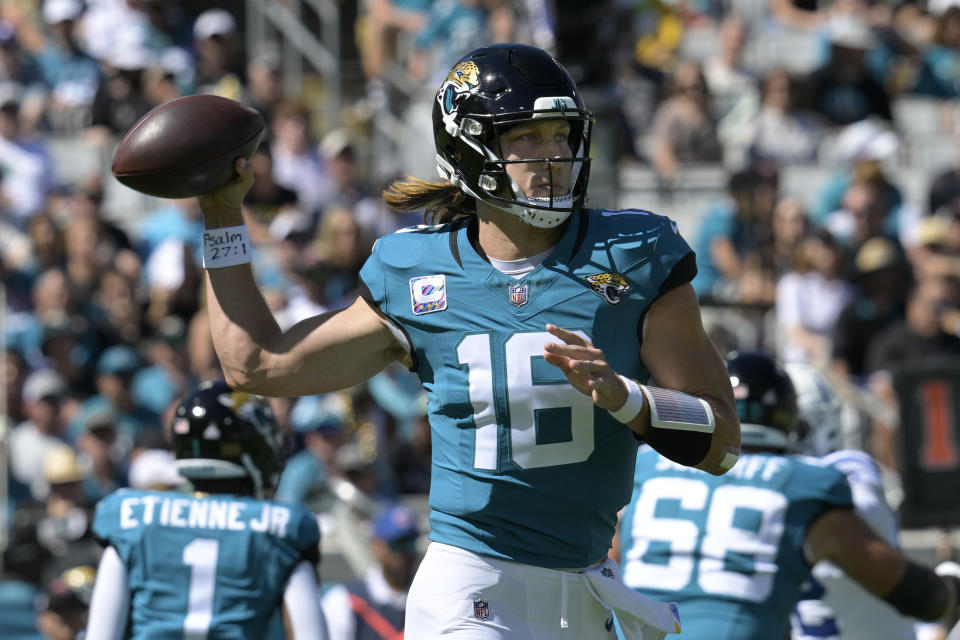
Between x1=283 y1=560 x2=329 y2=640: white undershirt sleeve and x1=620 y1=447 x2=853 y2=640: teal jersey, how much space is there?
3.12 feet

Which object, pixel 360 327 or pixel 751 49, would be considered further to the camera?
pixel 751 49

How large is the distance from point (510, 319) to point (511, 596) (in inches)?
24.2

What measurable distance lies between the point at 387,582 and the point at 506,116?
164 inches

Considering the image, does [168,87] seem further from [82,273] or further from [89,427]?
[89,427]

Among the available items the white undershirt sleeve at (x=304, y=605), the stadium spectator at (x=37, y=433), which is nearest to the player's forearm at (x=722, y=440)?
the white undershirt sleeve at (x=304, y=605)

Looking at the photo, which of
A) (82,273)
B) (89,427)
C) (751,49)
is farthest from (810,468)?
(751,49)

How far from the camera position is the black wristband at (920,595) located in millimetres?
4688

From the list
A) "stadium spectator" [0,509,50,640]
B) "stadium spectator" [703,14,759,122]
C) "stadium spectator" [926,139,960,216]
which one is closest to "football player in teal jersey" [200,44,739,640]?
"stadium spectator" [0,509,50,640]

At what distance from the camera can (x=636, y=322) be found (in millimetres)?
3518

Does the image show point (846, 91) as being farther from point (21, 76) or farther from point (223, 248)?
point (223, 248)

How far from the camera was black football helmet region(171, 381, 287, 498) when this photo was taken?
479 cm

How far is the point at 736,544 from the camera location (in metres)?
4.60

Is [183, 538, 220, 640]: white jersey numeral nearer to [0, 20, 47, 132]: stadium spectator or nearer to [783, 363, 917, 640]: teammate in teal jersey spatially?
[783, 363, 917, 640]: teammate in teal jersey

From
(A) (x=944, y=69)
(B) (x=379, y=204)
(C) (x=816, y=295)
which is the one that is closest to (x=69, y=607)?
(B) (x=379, y=204)
